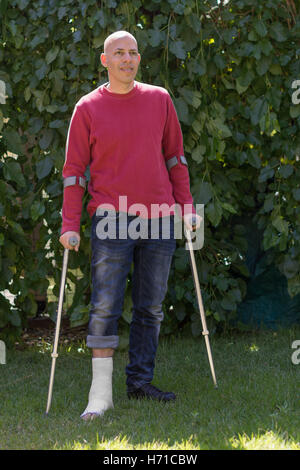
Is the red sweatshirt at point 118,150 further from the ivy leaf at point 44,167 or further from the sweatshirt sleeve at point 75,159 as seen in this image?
the ivy leaf at point 44,167

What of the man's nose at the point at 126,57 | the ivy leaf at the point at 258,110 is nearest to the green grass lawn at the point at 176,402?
the ivy leaf at the point at 258,110

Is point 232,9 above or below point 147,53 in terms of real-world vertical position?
above

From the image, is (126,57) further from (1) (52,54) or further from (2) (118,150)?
(1) (52,54)

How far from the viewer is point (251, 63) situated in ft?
12.5

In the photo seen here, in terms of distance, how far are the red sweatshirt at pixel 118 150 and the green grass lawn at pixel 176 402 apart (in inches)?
31.4

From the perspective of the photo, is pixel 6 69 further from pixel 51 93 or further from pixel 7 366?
pixel 7 366

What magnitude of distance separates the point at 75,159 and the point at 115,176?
184mm

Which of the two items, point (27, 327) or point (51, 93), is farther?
point (27, 327)

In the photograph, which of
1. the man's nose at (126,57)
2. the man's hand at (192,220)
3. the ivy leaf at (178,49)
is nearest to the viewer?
the man's nose at (126,57)

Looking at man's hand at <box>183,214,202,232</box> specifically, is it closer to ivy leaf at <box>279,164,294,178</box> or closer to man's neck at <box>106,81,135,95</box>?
man's neck at <box>106,81,135,95</box>

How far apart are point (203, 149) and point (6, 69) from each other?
119cm

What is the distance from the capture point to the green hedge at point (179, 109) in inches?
146

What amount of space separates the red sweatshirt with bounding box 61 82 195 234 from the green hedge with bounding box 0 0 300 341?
2.85ft
